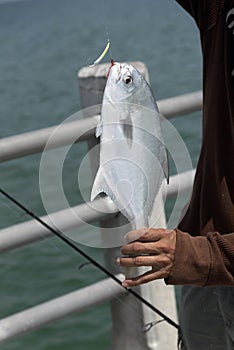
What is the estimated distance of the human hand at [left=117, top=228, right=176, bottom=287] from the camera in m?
1.67

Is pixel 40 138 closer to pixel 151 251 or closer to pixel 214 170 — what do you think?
pixel 214 170

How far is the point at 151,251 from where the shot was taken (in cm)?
167

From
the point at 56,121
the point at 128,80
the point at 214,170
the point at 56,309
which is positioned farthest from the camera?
the point at 56,121

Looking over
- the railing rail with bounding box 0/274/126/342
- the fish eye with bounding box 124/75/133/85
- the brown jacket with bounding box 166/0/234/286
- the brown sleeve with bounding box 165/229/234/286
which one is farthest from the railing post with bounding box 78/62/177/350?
the fish eye with bounding box 124/75/133/85

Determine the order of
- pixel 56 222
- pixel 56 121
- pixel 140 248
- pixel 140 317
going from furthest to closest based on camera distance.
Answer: pixel 56 121
pixel 140 317
pixel 56 222
pixel 140 248

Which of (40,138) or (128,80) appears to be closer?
(128,80)

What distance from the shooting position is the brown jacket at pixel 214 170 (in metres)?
1.73

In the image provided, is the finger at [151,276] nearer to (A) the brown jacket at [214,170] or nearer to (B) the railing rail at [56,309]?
(A) the brown jacket at [214,170]

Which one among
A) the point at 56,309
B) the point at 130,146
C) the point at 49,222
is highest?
the point at 130,146

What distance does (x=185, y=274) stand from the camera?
1723 mm

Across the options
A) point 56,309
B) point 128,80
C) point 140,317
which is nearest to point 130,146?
point 128,80

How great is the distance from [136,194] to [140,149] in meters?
0.10

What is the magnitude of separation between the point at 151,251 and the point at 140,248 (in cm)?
3

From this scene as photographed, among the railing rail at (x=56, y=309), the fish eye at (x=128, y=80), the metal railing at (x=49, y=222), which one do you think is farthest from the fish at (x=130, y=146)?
the railing rail at (x=56, y=309)
